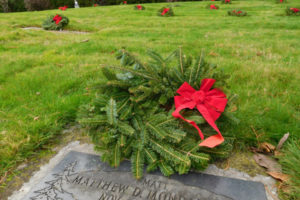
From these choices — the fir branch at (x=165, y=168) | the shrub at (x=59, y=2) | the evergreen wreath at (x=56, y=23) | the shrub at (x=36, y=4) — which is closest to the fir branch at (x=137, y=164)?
the fir branch at (x=165, y=168)

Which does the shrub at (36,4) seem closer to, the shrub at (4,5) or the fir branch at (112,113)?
the shrub at (4,5)

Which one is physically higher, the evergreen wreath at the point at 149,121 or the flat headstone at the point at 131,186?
the evergreen wreath at the point at 149,121

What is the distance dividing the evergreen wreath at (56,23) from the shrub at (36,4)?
15203mm

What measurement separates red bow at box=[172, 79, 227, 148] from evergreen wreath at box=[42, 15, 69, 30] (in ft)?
27.7

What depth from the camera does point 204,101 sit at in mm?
1985

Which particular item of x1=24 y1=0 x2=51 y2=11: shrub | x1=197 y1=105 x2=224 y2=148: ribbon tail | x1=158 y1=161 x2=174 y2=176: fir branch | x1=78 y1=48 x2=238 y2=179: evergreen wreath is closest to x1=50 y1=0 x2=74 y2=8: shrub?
x1=24 y1=0 x2=51 y2=11: shrub

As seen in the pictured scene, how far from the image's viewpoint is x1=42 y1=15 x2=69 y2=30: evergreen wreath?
29.0ft

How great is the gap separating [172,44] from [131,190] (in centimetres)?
433

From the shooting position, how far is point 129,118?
2.04 meters

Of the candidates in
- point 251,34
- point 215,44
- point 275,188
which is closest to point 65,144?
point 275,188

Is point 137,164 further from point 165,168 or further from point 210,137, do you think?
point 210,137

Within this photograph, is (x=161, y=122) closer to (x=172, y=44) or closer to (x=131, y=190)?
(x=131, y=190)

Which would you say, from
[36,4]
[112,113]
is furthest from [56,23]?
[36,4]

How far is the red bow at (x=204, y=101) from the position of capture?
189cm
